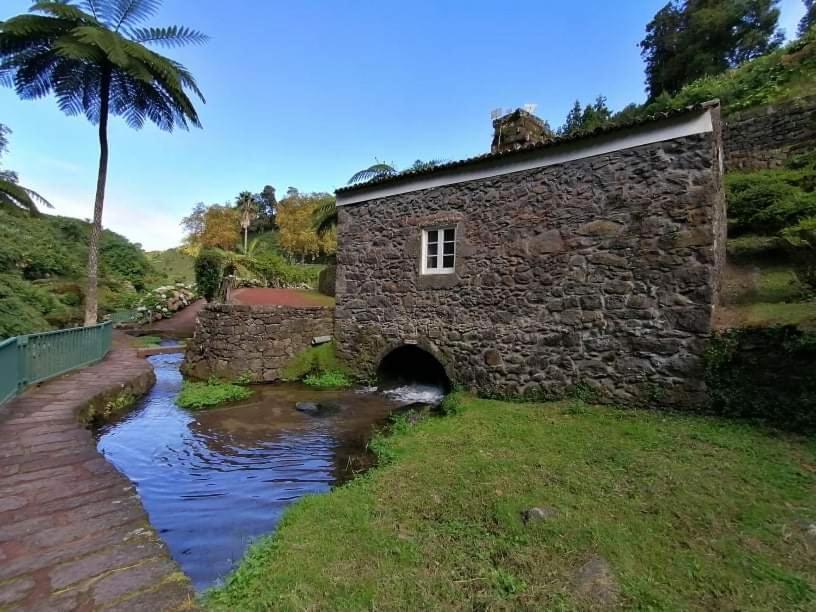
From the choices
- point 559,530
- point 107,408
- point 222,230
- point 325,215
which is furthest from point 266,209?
point 559,530

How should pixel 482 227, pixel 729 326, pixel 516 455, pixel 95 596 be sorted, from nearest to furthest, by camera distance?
pixel 95 596
pixel 516 455
pixel 729 326
pixel 482 227

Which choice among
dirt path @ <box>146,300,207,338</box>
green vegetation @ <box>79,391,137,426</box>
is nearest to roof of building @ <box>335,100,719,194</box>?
green vegetation @ <box>79,391,137,426</box>

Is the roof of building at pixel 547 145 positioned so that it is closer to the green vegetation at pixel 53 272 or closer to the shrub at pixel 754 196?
the shrub at pixel 754 196

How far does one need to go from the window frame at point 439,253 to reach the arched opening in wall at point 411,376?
1693 millimetres

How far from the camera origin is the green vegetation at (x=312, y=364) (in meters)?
10.2

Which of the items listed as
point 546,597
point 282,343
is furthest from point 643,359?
point 282,343

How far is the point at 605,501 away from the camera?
3607mm

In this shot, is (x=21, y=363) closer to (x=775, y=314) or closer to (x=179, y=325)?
(x=775, y=314)

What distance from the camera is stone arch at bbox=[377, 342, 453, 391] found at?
9.46m

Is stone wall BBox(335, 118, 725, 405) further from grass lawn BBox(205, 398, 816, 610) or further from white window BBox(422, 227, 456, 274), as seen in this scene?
grass lawn BBox(205, 398, 816, 610)

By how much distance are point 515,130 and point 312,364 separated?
767cm

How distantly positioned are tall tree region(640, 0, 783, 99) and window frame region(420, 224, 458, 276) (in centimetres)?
1613

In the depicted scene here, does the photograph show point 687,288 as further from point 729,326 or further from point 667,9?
point 667,9

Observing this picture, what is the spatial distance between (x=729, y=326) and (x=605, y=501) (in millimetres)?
3601
